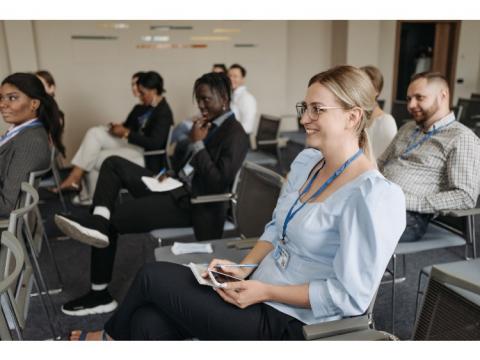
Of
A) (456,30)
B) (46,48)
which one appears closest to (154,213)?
(46,48)

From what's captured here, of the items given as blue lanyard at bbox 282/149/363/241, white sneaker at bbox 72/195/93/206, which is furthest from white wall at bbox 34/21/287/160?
blue lanyard at bbox 282/149/363/241

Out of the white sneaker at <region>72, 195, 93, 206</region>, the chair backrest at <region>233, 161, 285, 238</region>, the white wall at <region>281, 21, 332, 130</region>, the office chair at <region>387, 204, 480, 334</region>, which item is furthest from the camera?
the white wall at <region>281, 21, 332, 130</region>

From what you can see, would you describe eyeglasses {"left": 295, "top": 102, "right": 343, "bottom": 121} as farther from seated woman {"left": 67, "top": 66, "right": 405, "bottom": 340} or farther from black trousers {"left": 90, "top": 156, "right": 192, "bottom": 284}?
black trousers {"left": 90, "top": 156, "right": 192, "bottom": 284}

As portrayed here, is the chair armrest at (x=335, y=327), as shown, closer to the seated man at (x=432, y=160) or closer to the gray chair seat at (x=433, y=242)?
the gray chair seat at (x=433, y=242)

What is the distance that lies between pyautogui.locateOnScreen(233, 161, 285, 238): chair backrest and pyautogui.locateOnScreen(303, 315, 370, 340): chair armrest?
2.35ft

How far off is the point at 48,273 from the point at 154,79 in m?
1.86

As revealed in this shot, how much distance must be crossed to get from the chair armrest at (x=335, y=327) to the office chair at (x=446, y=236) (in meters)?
0.87

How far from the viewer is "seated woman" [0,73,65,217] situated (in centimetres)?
219

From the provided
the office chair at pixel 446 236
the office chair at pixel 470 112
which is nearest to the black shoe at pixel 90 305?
the office chair at pixel 446 236

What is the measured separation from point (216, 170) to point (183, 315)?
3.34 feet

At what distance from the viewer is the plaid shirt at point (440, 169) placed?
201 cm
